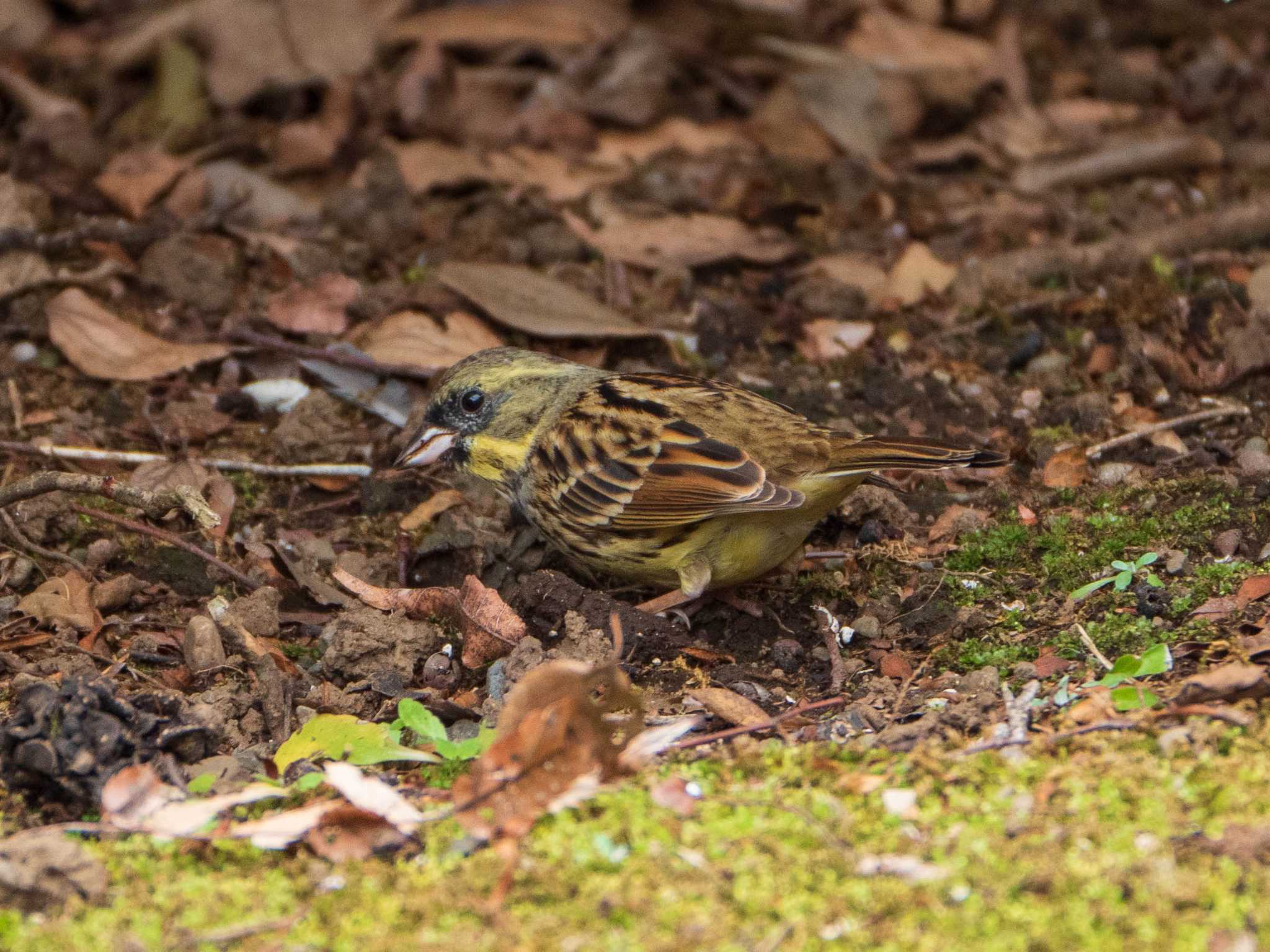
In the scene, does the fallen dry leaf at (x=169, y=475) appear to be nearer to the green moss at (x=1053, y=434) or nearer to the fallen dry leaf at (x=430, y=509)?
the fallen dry leaf at (x=430, y=509)

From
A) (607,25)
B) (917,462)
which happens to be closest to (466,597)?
(917,462)

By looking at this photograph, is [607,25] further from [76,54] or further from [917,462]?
[917,462]

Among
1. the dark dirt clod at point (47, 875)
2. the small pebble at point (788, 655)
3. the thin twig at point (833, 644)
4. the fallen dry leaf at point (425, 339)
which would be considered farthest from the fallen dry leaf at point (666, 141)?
the dark dirt clod at point (47, 875)

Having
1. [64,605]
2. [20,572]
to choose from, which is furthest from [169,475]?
[64,605]

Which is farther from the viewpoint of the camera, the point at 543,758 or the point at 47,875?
the point at 543,758

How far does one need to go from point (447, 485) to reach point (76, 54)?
4.17 meters

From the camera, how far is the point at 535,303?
21.3ft

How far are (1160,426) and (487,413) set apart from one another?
8.51 ft

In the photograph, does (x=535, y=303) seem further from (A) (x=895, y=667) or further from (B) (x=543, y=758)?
(B) (x=543, y=758)

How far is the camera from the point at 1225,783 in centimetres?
336

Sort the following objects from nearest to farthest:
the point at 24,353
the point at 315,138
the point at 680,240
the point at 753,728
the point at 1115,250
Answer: the point at 753,728 → the point at 24,353 → the point at 1115,250 → the point at 680,240 → the point at 315,138

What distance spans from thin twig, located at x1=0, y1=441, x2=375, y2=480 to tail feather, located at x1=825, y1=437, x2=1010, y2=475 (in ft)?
6.75

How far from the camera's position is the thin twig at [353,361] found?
6215 mm

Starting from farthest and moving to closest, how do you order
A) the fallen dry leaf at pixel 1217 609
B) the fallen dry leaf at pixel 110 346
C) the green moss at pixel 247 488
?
the fallen dry leaf at pixel 110 346, the green moss at pixel 247 488, the fallen dry leaf at pixel 1217 609
